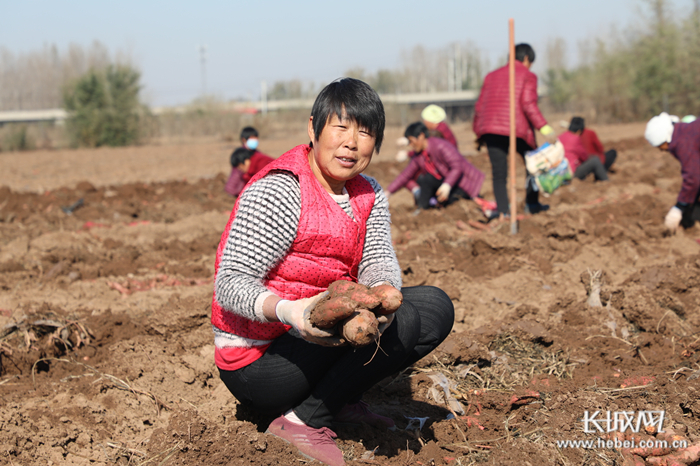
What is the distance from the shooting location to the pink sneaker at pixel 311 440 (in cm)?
218

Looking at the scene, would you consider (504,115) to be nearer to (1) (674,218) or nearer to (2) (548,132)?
(2) (548,132)

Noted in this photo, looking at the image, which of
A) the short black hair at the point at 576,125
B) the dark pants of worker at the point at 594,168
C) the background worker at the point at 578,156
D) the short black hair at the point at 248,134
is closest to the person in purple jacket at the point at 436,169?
the short black hair at the point at 248,134

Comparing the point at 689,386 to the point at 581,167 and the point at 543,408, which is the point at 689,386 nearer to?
the point at 543,408

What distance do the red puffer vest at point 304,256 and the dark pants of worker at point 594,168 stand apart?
7.49m

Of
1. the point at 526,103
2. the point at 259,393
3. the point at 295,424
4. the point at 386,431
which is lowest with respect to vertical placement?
the point at 386,431

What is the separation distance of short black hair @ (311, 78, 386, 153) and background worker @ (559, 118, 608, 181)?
7124 millimetres

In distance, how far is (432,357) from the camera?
9.60ft

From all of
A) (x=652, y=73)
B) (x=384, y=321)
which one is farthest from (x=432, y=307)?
(x=652, y=73)

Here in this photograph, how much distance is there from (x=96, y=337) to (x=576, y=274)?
3296mm

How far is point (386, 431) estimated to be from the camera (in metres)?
2.47

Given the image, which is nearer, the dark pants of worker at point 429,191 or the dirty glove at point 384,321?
Answer: the dirty glove at point 384,321

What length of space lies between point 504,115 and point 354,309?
4.54 meters

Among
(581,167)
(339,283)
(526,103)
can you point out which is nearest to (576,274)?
(526,103)

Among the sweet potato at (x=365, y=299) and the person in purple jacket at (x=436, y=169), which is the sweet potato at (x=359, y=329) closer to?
the sweet potato at (x=365, y=299)
